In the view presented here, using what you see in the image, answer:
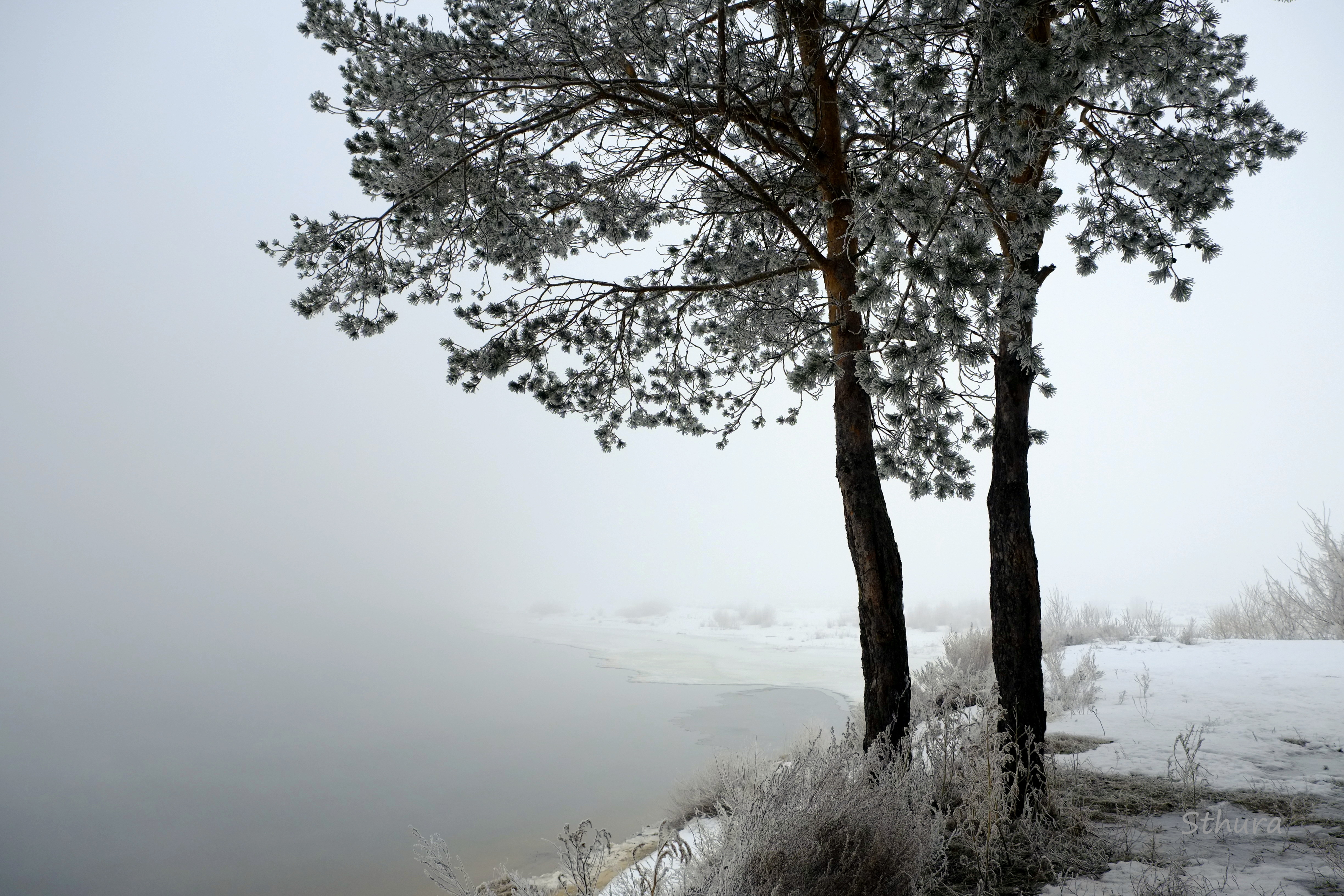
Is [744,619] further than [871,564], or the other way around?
[744,619]

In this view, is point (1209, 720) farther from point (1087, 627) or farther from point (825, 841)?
point (1087, 627)

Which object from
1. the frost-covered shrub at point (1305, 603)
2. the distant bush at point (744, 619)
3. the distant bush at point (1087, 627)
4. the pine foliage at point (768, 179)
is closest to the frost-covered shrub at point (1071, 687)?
the distant bush at point (1087, 627)

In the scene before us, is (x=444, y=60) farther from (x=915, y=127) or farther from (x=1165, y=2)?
(x=1165, y=2)

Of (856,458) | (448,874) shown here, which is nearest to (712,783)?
(856,458)

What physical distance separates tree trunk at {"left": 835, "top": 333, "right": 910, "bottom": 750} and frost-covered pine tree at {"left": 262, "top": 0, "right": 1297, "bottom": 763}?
0.06 ft

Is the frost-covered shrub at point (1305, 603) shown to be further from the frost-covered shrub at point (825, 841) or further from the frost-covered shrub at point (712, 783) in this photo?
the frost-covered shrub at point (825, 841)

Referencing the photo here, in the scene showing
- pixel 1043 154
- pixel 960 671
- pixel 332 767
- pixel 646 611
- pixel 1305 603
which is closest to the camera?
pixel 1043 154

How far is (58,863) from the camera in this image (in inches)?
226

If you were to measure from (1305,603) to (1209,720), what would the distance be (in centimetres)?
868

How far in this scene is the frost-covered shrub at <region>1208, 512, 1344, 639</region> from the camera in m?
10.4

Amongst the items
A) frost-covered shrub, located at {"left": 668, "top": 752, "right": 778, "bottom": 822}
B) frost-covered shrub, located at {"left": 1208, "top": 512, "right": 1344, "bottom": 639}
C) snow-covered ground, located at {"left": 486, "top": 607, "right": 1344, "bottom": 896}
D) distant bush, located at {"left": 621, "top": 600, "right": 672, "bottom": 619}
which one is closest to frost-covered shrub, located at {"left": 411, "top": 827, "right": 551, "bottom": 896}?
snow-covered ground, located at {"left": 486, "top": 607, "right": 1344, "bottom": 896}

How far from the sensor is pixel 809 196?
5.18 m

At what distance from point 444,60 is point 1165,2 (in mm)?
4006

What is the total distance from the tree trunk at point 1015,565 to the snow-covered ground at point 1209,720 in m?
0.69
